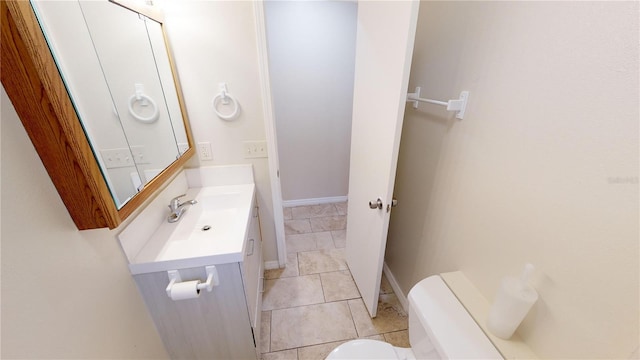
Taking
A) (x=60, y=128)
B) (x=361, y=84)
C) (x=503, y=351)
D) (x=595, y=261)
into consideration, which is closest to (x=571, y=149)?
(x=595, y=261)

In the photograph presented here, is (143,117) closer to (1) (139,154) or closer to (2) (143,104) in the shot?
(2) (143,104)

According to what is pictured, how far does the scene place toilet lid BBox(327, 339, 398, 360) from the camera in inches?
39.8

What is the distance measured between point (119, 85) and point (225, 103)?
0.55 meters

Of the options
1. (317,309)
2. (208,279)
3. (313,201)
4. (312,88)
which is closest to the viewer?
(208,279)

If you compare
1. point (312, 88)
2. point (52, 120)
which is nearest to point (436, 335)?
point (52, 120)

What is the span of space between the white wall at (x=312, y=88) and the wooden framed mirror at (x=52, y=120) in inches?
67.1

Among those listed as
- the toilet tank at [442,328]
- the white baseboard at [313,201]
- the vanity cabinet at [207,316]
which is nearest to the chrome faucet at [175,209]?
the vanity cabinet at [207,316]

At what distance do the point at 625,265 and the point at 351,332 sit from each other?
136cm

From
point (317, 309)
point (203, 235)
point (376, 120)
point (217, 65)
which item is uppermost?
point (217, 65)

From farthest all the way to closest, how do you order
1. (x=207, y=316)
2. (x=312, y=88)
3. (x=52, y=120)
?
(x=312, y=88) → (x=207, y=316) → (x=52, y=120)

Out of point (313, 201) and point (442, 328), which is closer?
point (442, 328)

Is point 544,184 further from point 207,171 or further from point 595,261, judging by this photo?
point 207,171

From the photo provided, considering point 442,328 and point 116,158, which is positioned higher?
point 116,158

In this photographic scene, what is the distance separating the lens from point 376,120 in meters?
1.21
